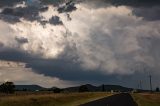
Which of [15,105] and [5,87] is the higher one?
[5,87]

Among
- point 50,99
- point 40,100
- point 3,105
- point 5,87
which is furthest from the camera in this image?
point 5,87

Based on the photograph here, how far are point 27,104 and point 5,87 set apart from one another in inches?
5208

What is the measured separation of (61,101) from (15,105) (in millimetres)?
22443

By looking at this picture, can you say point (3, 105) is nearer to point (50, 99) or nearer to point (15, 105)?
point (15, 105)

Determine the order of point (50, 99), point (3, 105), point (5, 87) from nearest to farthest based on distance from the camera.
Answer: point (3, 105)
point (50, 99)
point (5, 87)

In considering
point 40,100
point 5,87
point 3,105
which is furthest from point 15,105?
point 5,87

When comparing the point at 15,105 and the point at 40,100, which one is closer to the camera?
the point at 15,105

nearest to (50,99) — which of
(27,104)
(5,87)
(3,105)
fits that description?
(27,104)

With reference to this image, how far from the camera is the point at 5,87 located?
655ft

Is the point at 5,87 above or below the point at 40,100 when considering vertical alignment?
above

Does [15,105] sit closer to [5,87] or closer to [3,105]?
[3,105]

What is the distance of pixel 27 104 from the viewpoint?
70.4 m

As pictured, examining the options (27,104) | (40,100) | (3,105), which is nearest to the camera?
(3,105)

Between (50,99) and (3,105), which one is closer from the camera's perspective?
(3,105)
